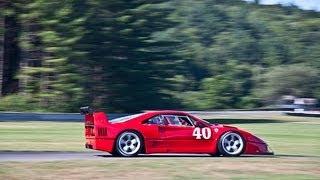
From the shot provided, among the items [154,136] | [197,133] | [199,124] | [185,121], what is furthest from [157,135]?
[199,124]

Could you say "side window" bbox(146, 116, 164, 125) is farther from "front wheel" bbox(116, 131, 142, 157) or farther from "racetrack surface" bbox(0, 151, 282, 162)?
"racetrack surface" bbox(0, 151, 282, 162)

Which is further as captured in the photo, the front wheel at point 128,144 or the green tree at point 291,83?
the green tree at point 291,83

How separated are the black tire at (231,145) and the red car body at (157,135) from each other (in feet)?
0.22

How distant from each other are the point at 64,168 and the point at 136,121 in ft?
13.7

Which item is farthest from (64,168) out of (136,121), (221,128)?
(221,128)

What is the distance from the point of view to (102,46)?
53.0m

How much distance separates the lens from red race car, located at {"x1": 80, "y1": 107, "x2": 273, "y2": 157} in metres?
17.6

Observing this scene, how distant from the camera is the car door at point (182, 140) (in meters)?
18.1

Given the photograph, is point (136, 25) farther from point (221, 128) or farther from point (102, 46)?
point (221, 128)

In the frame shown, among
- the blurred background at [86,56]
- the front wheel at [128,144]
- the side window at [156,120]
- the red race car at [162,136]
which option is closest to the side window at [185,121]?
the red race car at [162,136]

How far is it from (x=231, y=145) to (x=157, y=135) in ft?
5.86

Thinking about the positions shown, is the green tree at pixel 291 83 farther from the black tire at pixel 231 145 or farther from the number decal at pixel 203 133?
the number decal at pixel 203 133

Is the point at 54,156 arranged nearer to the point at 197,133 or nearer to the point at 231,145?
the point at 197,133

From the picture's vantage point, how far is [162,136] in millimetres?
18016
